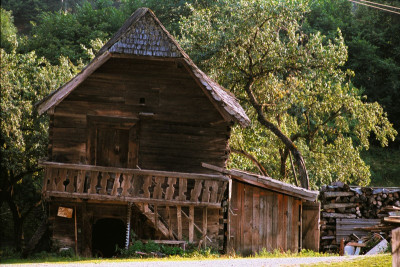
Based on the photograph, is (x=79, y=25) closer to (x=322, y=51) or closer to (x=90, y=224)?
(x=322, y=51)

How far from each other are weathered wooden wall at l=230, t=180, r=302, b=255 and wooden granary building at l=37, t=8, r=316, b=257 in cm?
→ 18

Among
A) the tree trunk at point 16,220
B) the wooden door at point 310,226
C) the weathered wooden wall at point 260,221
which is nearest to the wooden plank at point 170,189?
the weathered wooden wall at point 260,221

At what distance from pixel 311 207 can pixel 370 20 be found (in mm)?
37698

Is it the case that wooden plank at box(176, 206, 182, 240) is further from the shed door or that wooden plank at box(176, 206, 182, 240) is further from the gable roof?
the gable roof

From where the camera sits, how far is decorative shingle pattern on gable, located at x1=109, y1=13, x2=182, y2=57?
24688 mm

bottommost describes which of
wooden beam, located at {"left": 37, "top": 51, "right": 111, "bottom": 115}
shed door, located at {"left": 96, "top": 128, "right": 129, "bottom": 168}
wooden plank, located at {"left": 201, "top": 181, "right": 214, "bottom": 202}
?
wooden plank, located at {"left": 201, "top": 181, "right": 214, "bottom": 202}

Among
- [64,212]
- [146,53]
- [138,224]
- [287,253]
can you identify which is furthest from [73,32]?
[287,253]

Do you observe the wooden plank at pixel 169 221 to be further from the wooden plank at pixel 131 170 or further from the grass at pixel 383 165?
the grass at pixel 383 165

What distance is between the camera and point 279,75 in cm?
3416

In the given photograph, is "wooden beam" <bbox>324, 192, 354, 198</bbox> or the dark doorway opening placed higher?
"wooden beam" <bbox>324, 192, 354, 198</bbox>

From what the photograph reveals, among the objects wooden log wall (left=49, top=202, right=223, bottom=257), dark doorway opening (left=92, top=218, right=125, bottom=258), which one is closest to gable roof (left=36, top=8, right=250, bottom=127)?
wooden log wall (left=49, top=202, right=223, bottom=257)

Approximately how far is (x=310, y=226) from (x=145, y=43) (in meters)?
9.36

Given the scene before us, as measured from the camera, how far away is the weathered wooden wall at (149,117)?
25.6m

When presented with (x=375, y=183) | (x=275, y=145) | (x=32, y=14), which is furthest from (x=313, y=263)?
(x=32, y=14)
